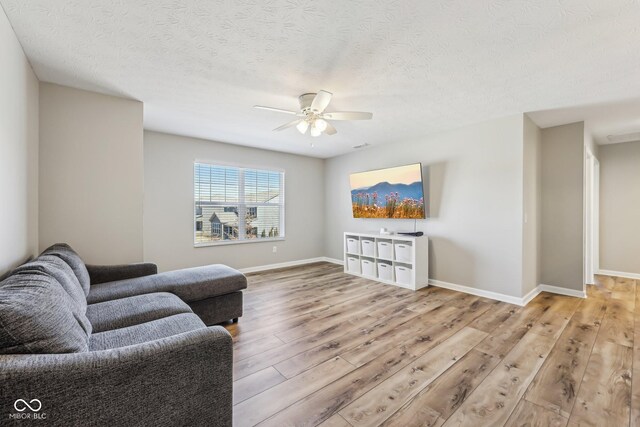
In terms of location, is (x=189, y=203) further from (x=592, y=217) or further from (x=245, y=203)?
(x=592, y=217)

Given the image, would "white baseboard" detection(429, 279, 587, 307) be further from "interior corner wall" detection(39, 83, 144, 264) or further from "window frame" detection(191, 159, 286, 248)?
"interior corner wall" detection(39, 83, 144, 264)

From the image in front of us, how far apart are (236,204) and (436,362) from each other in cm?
408

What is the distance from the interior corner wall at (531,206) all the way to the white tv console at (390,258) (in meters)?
1.26

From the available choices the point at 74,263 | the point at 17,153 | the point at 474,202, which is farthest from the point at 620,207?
the point at 17,153

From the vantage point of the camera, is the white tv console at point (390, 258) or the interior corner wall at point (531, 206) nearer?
the interior corner wall at point (531, 206)

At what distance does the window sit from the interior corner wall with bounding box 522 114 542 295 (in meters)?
4.05

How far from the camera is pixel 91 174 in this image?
2768mm

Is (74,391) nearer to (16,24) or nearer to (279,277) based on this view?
(16,24)

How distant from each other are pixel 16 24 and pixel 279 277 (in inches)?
159

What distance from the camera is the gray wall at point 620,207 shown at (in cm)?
461

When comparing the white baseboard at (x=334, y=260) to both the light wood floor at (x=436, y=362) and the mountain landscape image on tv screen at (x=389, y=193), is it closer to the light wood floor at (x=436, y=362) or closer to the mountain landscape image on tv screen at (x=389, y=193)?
the mountain landscape image on tv screen at (x=389, y=193)

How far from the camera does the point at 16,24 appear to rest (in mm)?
1791

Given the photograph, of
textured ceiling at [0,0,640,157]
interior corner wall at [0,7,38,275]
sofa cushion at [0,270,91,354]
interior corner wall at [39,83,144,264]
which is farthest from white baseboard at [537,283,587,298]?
interior corner wall at [0,7,38,275]

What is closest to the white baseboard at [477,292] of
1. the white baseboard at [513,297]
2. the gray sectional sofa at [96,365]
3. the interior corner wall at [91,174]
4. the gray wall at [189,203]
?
the white baseboard at [513,297]
